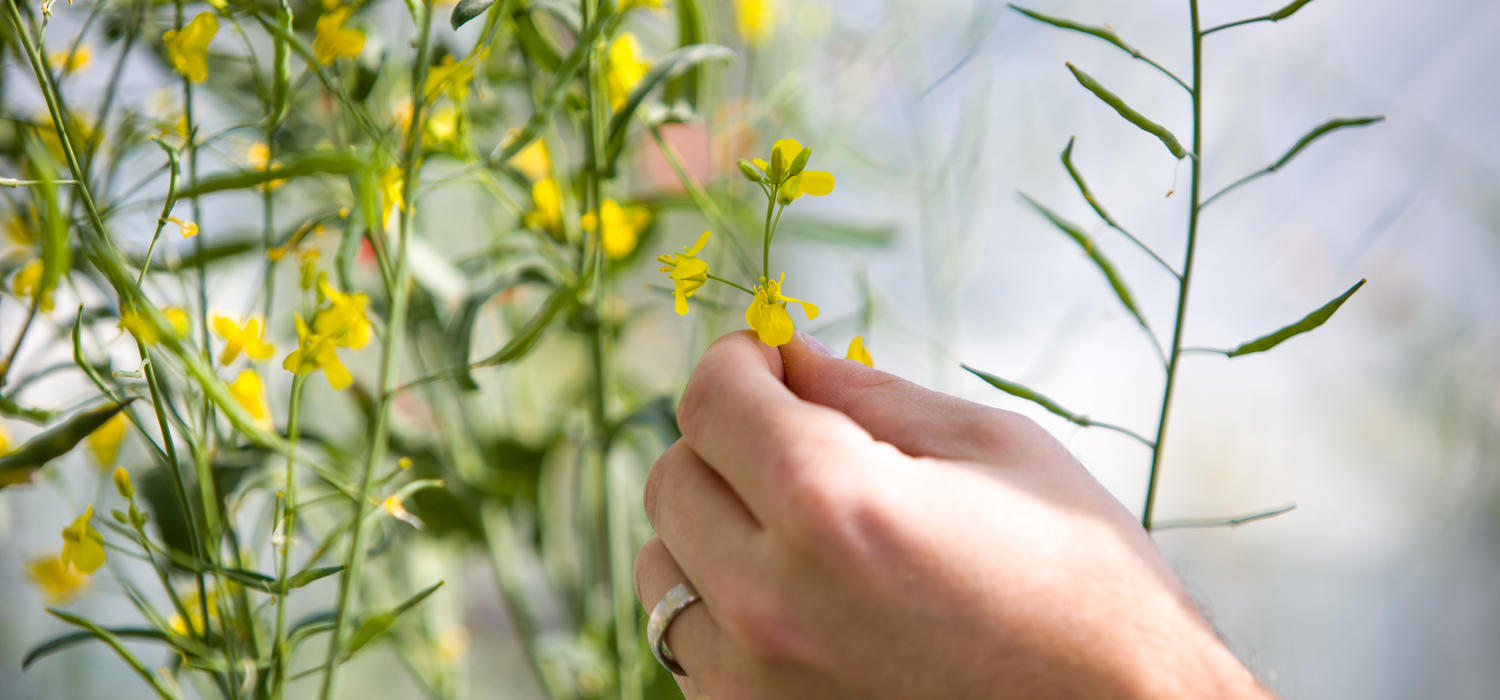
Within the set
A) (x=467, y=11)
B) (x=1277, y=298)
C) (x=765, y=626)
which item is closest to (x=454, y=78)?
(x=467, y=11)

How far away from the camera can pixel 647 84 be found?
0.37m

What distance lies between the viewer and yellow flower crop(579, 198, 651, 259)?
42cm

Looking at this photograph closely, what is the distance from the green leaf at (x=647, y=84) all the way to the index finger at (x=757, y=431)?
0.38 ft

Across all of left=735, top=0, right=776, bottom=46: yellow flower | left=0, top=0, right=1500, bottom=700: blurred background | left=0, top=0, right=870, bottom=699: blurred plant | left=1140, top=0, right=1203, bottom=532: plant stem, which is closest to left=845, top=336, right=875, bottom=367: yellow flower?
left=0, top=0, right=870, bottom=699: blurred plant

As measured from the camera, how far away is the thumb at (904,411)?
1.07 feet

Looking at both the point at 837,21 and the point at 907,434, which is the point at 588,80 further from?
the point at 837,21

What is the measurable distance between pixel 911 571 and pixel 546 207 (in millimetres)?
282

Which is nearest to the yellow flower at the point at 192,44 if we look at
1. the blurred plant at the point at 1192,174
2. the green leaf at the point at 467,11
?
the green leaf at the point at 467,11

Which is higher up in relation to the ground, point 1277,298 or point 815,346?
point 815,346

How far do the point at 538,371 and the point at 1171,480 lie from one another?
2.73 ft

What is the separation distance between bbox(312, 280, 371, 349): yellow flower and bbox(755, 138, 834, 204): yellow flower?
0.17 metres

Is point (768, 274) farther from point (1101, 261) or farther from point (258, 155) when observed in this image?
point (258, 155)

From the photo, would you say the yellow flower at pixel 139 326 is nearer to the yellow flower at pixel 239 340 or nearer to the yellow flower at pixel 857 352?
the yellow flower at pixel 239 340

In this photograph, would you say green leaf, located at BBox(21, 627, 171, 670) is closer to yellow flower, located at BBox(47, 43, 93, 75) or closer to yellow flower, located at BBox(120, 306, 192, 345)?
yellow flower, located at BBox(120, 306, 192, 345)
